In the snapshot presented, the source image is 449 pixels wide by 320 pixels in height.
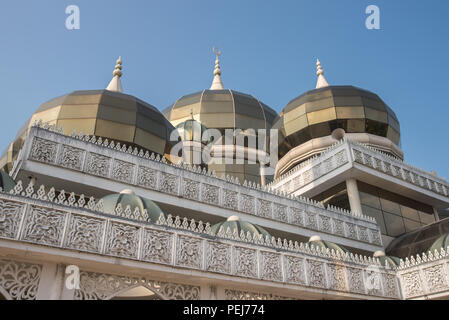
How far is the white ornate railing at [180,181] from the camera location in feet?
39.8

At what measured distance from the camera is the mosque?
294 inches

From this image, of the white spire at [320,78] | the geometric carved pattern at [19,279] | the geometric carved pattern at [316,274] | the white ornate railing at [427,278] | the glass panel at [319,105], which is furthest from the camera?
the white spire at [320,78]

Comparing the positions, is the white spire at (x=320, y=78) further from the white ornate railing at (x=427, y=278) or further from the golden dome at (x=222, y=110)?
the white ornate railing at (x=427, y=278)

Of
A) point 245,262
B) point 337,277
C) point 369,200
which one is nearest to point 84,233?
point 245,262

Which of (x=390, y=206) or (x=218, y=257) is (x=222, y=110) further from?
(x=218, y=257)

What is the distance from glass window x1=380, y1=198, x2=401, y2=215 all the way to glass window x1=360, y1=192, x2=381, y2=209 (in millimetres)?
319

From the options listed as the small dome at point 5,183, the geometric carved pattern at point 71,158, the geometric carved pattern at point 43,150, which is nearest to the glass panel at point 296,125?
the geometric carved pattern at point 71,158

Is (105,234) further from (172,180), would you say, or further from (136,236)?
(172,180)

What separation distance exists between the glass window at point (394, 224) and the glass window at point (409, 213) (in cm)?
54

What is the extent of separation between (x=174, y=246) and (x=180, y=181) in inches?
226

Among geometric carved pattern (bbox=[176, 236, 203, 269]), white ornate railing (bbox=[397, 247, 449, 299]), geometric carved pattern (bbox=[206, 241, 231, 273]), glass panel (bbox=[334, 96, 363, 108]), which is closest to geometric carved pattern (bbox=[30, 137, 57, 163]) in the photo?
geometric carved pattern (bbox=[176, 236, 203, 269])

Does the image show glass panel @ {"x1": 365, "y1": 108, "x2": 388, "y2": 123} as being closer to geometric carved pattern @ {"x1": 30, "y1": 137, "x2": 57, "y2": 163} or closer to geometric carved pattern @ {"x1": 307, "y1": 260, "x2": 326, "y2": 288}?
geometric carved pattern @ {"x1": 307, "y1": 260, "x2": 326, "y2": 288}
